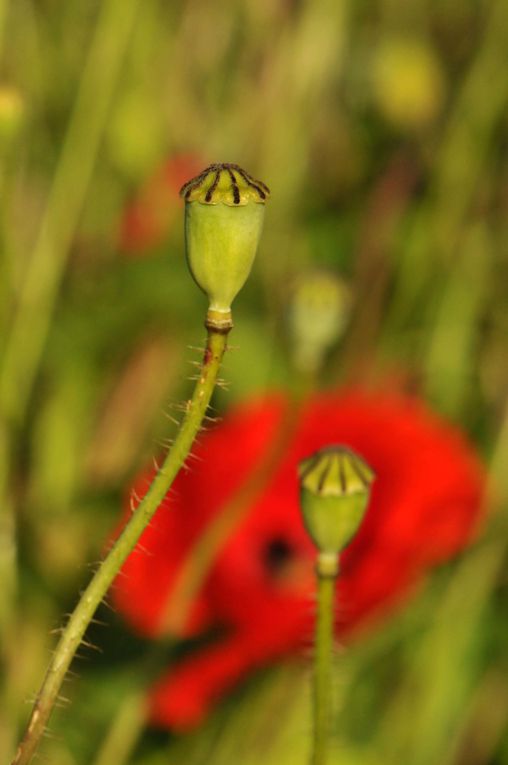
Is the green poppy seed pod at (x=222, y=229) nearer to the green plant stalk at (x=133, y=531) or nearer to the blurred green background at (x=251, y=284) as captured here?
the green plant stalk at (x=133, y=531)

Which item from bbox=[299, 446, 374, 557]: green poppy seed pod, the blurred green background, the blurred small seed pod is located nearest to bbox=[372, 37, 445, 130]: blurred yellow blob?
the blurred green background

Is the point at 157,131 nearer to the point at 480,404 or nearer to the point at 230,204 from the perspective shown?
the point at 480,404

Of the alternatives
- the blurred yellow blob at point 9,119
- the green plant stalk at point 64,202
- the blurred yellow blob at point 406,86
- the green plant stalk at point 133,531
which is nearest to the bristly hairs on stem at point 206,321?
the green plant stalk at point 133,531

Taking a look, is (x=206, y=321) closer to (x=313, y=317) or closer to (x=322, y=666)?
(x=322, y=666)

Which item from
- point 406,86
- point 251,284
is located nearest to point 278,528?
point 251,284

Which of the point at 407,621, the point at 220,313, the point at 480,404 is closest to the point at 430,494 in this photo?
the point at 407,621

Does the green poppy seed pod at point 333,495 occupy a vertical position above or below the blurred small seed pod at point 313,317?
below

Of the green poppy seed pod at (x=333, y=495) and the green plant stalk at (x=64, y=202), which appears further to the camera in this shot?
the green plant stalk at (x=64, y=202)
